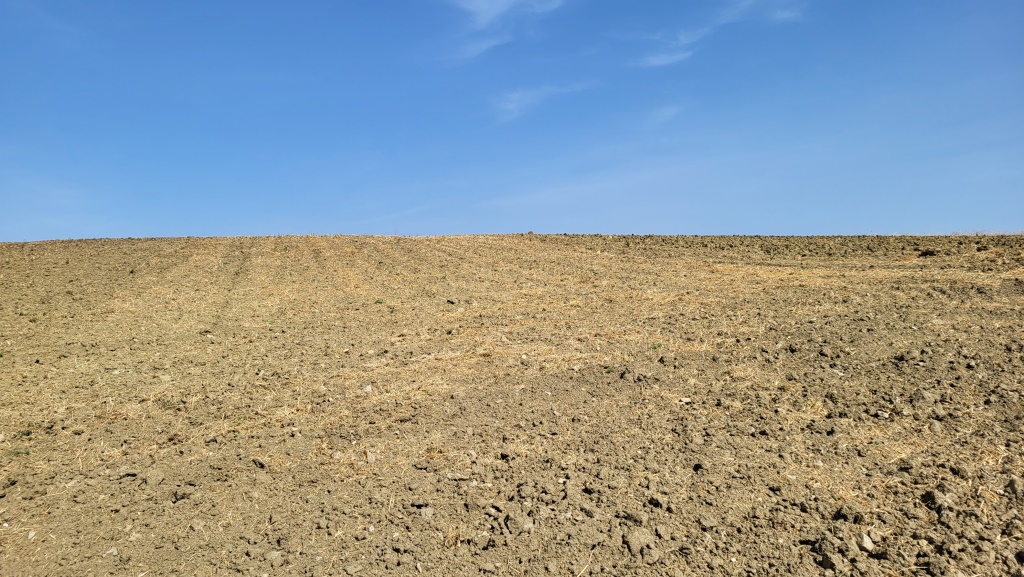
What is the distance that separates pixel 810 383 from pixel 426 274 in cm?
1105

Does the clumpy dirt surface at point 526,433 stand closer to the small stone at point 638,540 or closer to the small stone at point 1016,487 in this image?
the small stone at point 638,540

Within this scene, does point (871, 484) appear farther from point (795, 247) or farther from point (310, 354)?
point (795, 247)

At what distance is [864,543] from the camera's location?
4.57 meters

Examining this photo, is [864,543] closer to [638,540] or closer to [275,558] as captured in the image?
[638,540]

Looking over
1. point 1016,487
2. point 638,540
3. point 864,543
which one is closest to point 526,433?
point 638,540

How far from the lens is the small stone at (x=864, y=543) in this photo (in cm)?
453

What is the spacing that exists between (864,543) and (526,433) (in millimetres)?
3123

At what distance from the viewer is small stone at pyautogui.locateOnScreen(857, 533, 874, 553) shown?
A: 178 inches

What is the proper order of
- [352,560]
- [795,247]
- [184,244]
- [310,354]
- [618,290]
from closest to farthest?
1. [352,560]
2. [310,354]
3. [618,290]
4. [795,247]
5. [184,244]

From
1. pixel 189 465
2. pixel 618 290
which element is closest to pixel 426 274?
pixel 618 290

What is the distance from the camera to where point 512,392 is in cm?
764

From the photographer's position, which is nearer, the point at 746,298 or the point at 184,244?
the point at 746,298

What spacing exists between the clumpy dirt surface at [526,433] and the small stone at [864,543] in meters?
0.04

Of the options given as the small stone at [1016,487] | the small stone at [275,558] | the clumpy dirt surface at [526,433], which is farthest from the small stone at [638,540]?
the small stone at [1016,487]
